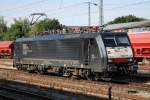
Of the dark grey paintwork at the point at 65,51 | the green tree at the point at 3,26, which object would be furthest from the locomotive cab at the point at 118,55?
the green tree at the point at 3,26

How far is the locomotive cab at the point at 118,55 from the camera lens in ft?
65.1

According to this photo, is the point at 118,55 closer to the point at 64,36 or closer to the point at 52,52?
the point at 64,36

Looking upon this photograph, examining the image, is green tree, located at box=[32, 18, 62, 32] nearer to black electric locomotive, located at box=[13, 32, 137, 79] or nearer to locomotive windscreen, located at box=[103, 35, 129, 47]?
black electric locomotive, located at box=[13, 32, 137, 79]

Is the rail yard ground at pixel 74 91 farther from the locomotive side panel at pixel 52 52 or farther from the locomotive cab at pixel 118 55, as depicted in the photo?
the locomotive side panel at pixel 52 52


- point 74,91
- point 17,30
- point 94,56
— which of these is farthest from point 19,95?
point 17,30

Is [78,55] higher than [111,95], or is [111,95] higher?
[78,55]

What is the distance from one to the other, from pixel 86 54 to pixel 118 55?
188 centimetres

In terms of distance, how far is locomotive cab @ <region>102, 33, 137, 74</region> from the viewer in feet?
65.1

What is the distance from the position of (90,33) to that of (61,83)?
10.3 feet

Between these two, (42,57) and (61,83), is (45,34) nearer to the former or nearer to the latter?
(42,57)

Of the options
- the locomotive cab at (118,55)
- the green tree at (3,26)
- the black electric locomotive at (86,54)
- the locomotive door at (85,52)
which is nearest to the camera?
the locomotive cab at (118,55)

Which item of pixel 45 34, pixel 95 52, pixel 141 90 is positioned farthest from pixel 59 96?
pixel 45 34

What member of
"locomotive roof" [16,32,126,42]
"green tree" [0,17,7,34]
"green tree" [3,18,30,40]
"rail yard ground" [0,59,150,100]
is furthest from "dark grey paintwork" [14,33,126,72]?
"green tree" [0,17,7,34]

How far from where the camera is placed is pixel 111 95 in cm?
1476
